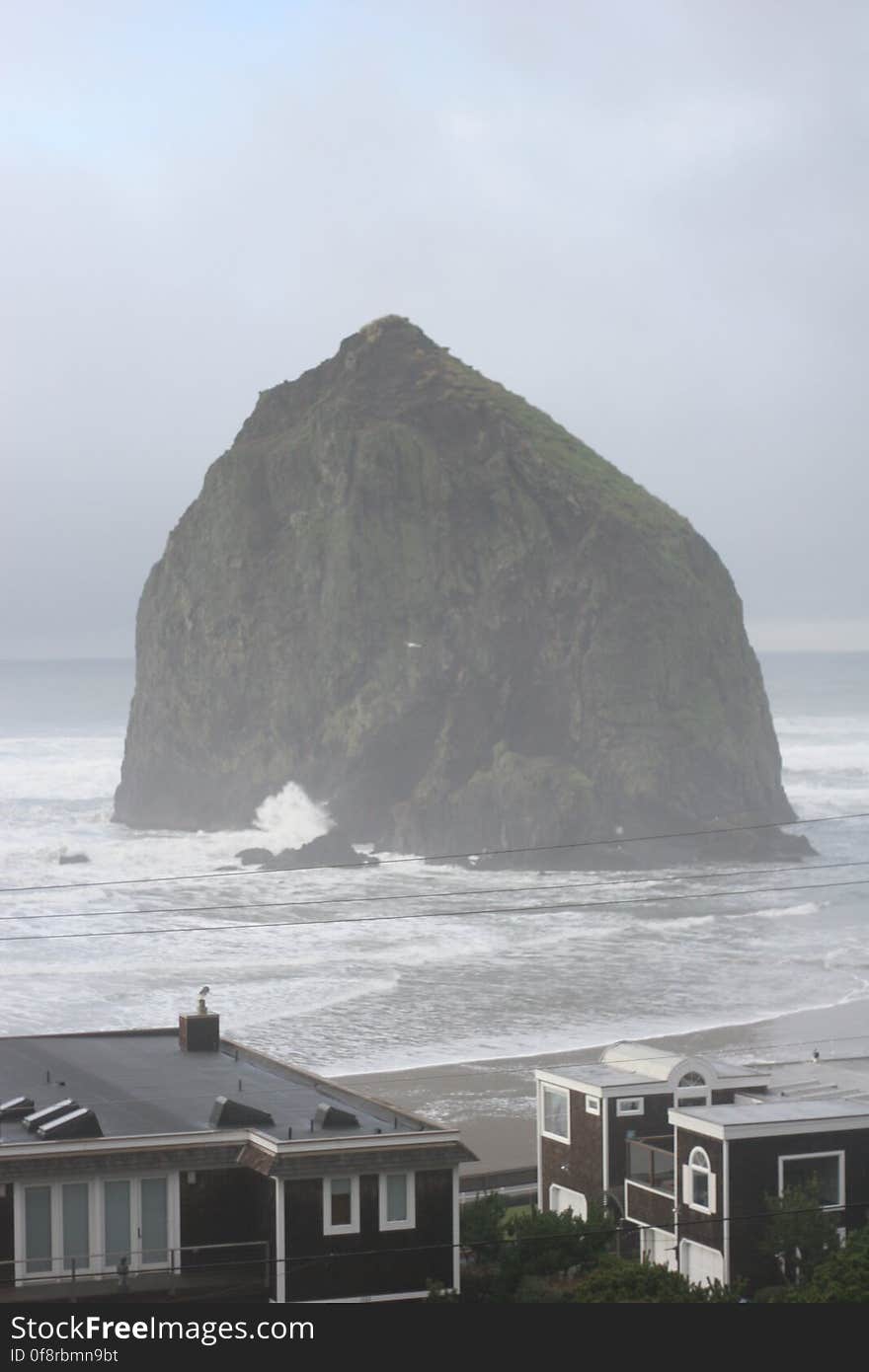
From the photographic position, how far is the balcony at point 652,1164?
2139 cm

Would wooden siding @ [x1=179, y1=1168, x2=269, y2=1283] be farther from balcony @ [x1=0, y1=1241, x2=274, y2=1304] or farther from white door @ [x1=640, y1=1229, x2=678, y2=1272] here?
white door @ [x1=640, y1=1229, x2=678, y2=1272]

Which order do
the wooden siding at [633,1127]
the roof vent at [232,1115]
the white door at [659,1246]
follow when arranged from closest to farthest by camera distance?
the roof vent at [232,1115] → the white door at [659,1246] → the wooden siding at [633,1127]

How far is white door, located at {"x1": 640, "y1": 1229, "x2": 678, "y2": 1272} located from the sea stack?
186ft

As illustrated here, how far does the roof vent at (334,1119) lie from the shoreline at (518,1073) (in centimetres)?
859

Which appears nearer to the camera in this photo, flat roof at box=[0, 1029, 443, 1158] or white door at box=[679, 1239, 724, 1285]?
flat roof at box=[0, 1029, 443, 1158]

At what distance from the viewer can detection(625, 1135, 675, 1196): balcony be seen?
21391 mm

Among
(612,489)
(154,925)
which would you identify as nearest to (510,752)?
(612,489)

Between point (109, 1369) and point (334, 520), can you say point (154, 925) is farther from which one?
point (109, 1369)

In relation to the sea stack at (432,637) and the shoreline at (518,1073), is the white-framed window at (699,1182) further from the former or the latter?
the sea stack at (432,637)

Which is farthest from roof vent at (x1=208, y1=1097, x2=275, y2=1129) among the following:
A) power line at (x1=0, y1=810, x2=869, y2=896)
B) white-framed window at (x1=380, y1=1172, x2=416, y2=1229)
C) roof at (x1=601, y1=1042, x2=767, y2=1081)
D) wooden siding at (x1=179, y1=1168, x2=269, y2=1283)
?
power line at (x1=0, y1=810, x2=869, y2=896)

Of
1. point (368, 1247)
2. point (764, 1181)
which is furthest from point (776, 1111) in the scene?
point (368, 1247)

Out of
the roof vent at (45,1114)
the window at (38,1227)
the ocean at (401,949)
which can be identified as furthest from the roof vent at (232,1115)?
the ocean at (401,949)

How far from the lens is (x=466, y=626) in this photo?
87625mm

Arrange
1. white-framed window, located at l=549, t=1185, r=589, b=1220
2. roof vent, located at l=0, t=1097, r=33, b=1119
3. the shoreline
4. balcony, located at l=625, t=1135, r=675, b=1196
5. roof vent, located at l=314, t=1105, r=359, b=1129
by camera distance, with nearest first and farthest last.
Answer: roof vent, located at l=314, t=1105, r=359, b=1129, roof vent, located at l=0, t=1097, r=33, b=1119, balcony, located at l=625, t=1135, r=675, b=1196, white-framed window, located at l=549, t=1185, r=589, b=1220, the shoreline
